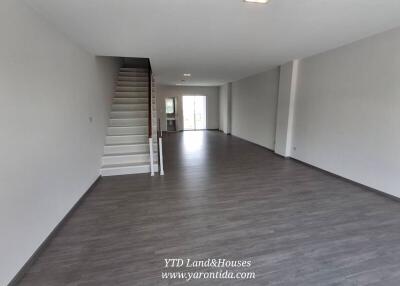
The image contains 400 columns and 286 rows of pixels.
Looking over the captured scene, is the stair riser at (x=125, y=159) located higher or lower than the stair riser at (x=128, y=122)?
lower

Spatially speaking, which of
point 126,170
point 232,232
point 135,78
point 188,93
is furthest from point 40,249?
point 188,93

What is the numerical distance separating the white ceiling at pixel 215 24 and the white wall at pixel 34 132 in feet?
1.08

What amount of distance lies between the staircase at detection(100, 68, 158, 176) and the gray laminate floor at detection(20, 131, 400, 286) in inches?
17.3

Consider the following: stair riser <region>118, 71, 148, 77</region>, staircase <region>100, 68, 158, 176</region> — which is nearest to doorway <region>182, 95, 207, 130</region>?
stair riser <region>118, 71, 148, 77</region>

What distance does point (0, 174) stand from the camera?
152 cm

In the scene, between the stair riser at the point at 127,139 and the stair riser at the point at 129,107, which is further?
the stair riser at the point at 129,107

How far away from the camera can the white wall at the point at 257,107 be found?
618 centimetres

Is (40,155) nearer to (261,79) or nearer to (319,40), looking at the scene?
(319,40)

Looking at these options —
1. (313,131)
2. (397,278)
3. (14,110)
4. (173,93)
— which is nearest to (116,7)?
(14,110)

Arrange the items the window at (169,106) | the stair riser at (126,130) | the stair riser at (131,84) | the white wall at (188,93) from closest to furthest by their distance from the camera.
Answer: the stair riser at (126,130) → the stair riser at (131,84) → the white wall at (188,93) → the window at (169,106)

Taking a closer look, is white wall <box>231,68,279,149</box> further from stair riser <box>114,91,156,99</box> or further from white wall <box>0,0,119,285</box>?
white wall <box>0,0,119,285</box>

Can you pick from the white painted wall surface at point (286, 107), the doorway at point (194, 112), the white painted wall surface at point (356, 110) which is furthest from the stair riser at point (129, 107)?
the doorway at point (194, 112)

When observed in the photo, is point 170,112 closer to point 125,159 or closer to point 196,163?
point 196,163

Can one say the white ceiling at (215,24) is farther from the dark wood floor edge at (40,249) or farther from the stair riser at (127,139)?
the dark wood floor edge at (40,249)
